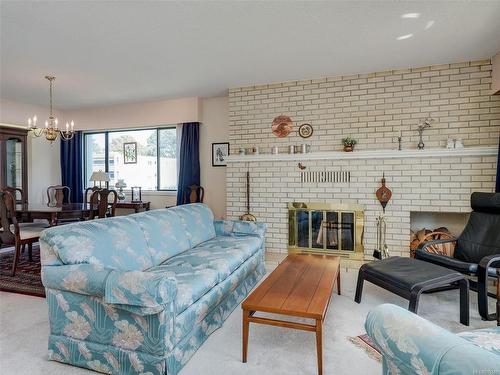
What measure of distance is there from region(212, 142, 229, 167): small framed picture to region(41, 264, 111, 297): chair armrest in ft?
12.0

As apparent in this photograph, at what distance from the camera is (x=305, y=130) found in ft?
14.8

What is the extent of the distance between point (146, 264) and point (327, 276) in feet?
4.59

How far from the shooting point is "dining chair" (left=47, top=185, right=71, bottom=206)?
547 centimetres

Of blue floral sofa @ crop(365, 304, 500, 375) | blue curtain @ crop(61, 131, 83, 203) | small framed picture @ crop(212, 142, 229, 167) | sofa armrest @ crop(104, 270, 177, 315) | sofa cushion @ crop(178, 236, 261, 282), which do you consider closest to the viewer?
blue floral sofa @ crop(365, 304, 500, 375)

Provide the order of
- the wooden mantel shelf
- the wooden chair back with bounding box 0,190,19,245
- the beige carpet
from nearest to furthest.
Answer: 1. the beige carpet
2. the wooden chair back with bounding box 0,190,19,245
3. the wooden mantel shelf

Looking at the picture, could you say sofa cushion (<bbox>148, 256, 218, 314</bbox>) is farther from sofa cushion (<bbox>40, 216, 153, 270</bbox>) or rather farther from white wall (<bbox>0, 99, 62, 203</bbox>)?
white wall (<bbox>0, 99, 62, 203</bbox>)

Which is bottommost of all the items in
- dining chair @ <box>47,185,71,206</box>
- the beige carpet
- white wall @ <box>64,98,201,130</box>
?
the beige carpet

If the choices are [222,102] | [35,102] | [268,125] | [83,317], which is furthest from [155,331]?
[35,102]

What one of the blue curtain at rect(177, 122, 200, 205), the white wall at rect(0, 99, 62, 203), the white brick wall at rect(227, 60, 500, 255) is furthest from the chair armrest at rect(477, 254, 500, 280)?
the white wall at rect(0, 99, 62, 203)

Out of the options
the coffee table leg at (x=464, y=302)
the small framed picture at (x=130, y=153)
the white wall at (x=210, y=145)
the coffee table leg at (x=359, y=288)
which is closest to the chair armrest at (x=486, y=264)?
the coffee table leg at (x=464, y=302)

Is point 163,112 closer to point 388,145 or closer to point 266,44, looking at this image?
point 266,44

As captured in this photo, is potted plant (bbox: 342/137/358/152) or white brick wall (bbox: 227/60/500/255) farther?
potted plant (bbox: 342/137/358/152)

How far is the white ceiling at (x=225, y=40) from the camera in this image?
101 inches

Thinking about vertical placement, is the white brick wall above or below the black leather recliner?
above
